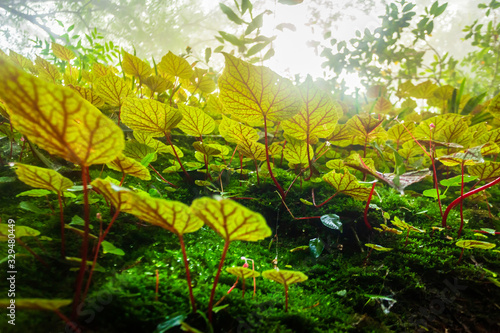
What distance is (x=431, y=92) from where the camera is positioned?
1953mm

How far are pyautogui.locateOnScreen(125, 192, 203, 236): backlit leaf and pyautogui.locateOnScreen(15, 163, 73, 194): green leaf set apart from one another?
21cm

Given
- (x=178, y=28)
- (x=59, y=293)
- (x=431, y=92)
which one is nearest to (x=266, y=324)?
(x=59, y=293)

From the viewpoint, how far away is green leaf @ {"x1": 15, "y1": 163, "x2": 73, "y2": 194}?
0.47 metres

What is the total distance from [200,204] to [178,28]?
10.3 meters

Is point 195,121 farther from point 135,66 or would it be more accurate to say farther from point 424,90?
point 424,90

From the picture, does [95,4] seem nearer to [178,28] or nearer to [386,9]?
[178,28]

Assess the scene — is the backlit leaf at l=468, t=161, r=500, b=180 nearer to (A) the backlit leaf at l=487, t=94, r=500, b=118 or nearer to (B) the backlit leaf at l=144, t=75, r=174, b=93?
(A) the backlit leaf at l=487, t=94, r=500, b=118

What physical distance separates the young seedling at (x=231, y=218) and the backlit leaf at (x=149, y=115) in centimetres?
53

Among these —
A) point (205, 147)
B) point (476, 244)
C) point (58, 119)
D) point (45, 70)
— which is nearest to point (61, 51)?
point (45, 70)

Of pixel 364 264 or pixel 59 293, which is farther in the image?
pixel 364 264

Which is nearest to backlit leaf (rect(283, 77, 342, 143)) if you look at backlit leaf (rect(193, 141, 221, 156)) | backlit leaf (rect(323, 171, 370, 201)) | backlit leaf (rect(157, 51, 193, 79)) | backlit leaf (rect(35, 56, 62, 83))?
backlit leaf (rect(323, 171, 370, 201))

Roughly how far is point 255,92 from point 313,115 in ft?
0.78

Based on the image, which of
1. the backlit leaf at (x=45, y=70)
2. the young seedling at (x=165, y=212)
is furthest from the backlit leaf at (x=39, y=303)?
the backlit leaf at (x=45, y=70)

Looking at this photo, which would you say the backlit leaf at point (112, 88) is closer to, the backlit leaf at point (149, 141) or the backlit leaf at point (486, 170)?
the backlit leaf at point (149, 141)
